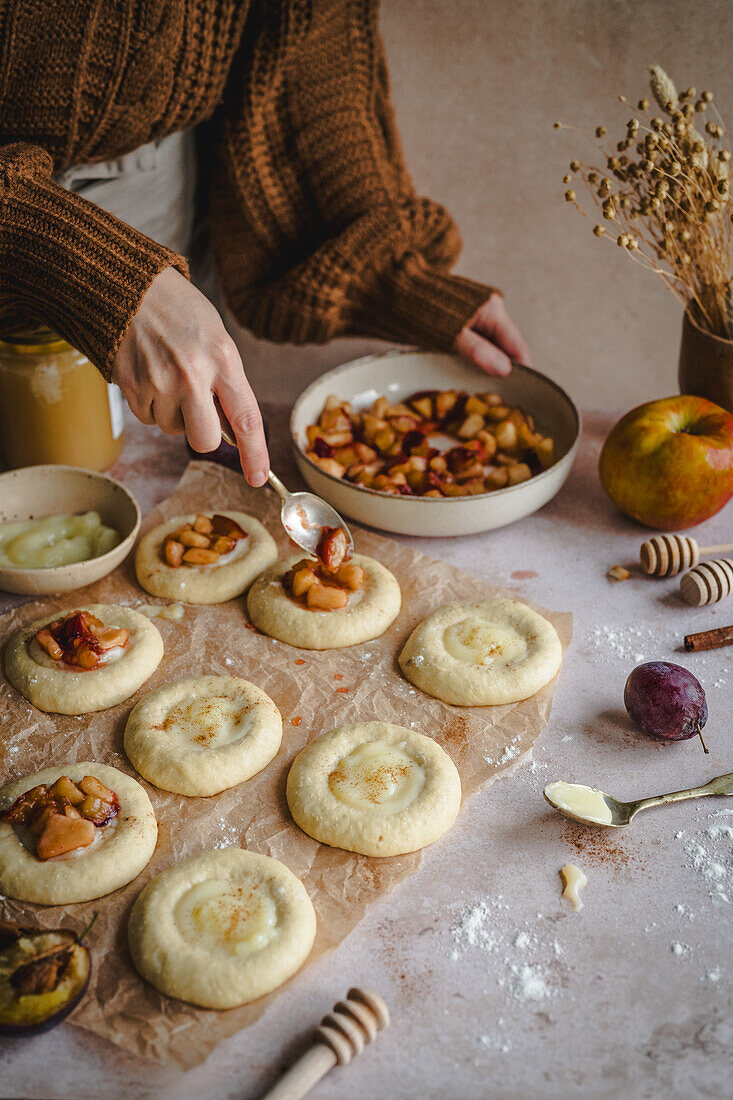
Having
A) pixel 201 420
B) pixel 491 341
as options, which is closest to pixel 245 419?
pixel 201 420

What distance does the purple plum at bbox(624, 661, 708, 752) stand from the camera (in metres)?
1.40

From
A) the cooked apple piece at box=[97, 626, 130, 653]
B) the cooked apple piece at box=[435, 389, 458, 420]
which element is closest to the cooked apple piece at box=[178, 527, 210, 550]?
the cooked apple piece at box=[97, 626, 130, 653]

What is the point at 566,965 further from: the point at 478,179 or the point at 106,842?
the point at 478,179

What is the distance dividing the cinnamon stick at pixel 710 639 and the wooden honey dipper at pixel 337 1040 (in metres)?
0.89

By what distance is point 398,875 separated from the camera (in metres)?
1.24

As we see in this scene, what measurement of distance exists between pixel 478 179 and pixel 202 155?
1118 millimetres

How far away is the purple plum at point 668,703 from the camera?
4.61 feet

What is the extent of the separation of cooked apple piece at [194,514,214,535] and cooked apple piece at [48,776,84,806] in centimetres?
66

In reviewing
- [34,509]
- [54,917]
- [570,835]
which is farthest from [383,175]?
[54,917]

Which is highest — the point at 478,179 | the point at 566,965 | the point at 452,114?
the point at 452,114

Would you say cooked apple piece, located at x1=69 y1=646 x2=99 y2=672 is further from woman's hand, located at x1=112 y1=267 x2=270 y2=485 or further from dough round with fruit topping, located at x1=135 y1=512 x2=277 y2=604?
woman's hand, located at x1=112 y1=267 x2=270 y2=485

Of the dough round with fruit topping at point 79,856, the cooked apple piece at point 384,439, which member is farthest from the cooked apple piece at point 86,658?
the cooked apple piece at point 384,439

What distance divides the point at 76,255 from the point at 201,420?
1.22 feet

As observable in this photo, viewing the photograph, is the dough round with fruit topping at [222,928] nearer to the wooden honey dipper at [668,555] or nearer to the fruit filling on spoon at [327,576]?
the fruit filling on spoon at [327,576]
